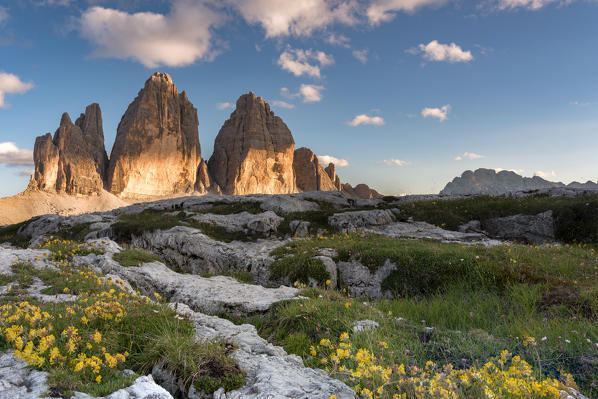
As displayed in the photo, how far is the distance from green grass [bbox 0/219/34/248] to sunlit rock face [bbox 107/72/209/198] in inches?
5367

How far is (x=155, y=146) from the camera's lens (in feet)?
564

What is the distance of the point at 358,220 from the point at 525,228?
40.5ft

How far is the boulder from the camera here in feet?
71.8

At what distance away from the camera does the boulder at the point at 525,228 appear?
21875 mm

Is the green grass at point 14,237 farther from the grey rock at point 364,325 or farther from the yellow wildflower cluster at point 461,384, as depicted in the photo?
the yellow wildflower cluster at point 461,384

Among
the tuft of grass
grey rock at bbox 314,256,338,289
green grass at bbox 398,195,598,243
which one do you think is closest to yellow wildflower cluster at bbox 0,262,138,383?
the tuft of grass

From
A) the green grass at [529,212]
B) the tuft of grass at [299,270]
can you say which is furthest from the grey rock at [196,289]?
the green grass at [529,212]

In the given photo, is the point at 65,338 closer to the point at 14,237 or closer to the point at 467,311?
the point at 467,311

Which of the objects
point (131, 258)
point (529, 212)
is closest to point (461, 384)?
point (131, 258)

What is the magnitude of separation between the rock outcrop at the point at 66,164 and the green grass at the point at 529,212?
170m

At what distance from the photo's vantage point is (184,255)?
790 inches

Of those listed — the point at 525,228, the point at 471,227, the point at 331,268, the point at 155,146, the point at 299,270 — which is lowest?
the point at 299,270

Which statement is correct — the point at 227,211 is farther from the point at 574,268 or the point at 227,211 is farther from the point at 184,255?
the point at 574,268

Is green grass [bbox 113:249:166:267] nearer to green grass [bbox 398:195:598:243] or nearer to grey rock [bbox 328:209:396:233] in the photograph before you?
grey rock [bbox 328:209:396:233]
